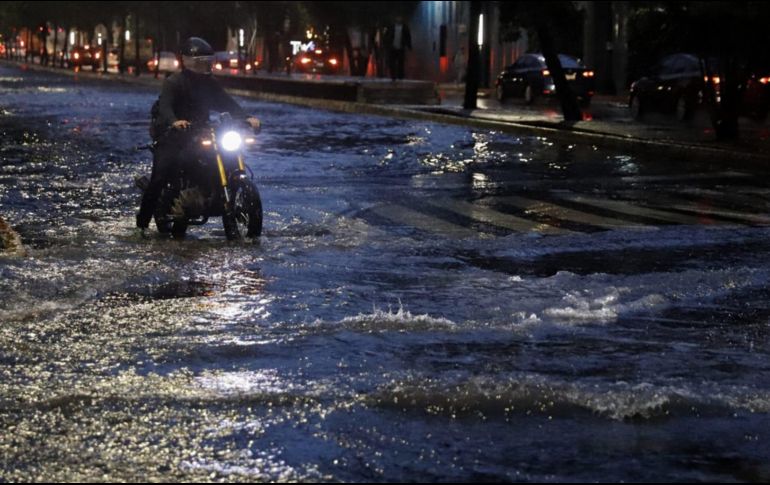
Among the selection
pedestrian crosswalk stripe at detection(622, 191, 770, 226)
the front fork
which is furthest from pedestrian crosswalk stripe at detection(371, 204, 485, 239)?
pedestrian crosswalk stripe at detection(622, 191, 770, 226)

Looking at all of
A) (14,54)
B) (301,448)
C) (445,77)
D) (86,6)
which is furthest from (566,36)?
(14,54)

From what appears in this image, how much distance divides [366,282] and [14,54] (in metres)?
127

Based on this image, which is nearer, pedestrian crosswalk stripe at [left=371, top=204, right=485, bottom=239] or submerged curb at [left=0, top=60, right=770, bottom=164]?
pedestrian crosswalk stripe at [left=371, top=204, right=485, bottom=239]

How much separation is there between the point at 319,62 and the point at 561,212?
6338cm

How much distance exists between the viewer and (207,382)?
7.17 m

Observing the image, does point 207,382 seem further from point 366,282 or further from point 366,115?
point 366,115

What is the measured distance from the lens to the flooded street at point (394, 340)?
236 inches

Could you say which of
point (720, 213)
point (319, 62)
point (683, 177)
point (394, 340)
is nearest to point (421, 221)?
point (720, 213)

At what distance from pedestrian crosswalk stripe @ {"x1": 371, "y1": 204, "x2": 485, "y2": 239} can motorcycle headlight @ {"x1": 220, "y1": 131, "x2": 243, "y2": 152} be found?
6.73ft

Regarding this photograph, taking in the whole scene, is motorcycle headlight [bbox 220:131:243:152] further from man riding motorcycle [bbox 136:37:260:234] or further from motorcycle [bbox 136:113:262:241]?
man riding motorcycle [bbox 136:37:260:234]

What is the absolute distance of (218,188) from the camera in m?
12.5

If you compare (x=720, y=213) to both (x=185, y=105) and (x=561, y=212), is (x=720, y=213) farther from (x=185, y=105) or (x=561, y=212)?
(x=185, y=105)

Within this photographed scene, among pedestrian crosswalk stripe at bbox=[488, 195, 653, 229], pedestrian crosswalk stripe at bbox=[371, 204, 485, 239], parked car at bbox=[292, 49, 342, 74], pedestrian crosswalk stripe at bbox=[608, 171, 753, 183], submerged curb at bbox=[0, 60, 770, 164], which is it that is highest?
parked car at bbox=[292, 49, 342, 74]

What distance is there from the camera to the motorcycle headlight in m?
12.5
